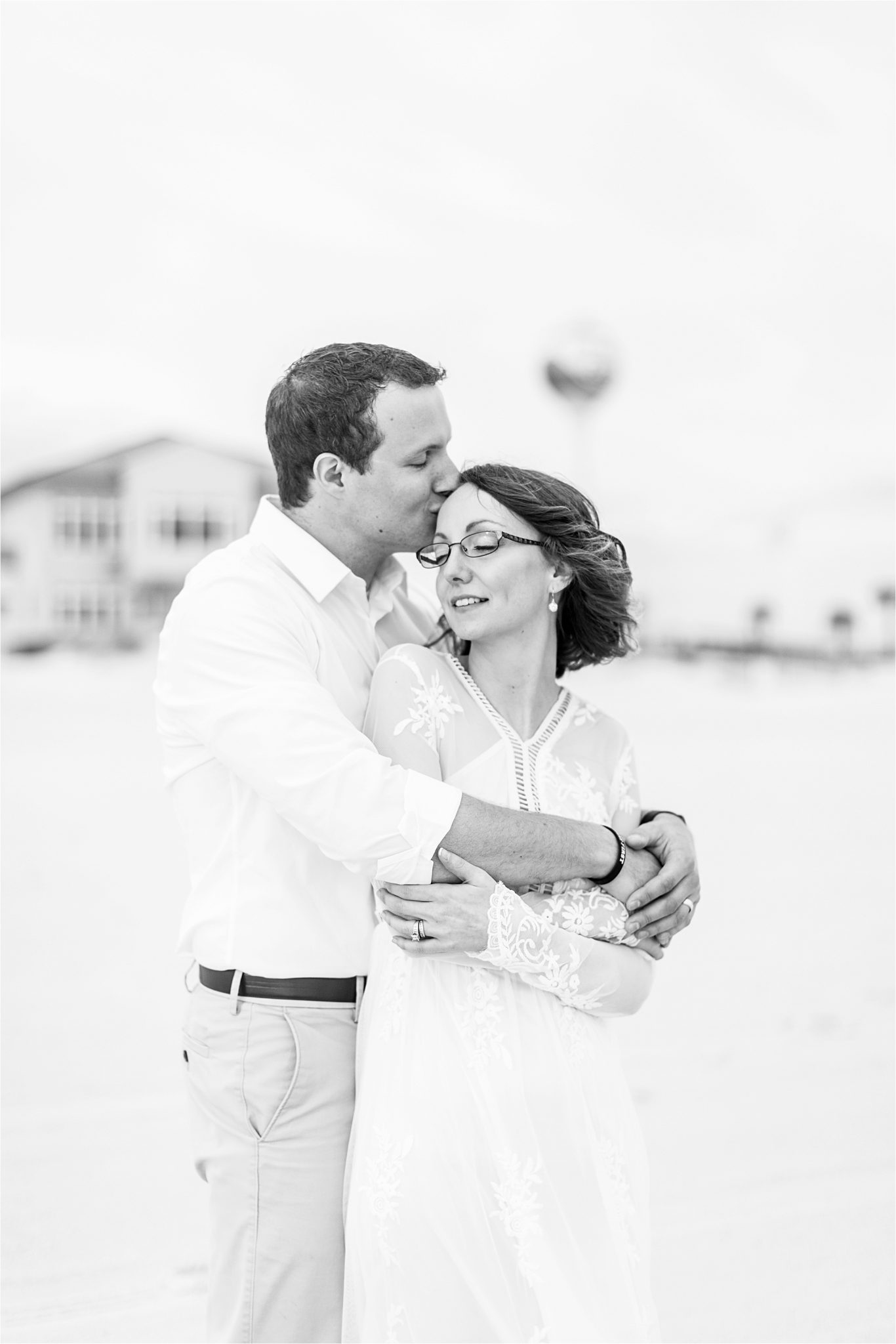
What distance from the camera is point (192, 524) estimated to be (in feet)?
33.2

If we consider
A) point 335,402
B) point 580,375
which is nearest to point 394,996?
point 335,402

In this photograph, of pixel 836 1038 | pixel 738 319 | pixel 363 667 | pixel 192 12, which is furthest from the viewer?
pixel 738 319

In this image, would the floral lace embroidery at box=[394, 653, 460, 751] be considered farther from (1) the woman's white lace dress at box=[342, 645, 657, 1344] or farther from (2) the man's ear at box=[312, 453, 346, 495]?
(2) the man's ear at box=[312, 453, 346, 495]

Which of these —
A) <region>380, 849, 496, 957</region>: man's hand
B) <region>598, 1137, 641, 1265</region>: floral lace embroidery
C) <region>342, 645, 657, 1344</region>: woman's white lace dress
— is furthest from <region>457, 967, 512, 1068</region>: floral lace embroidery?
<region>598, 1137, 641, 1265</region>: floral lace embroidery

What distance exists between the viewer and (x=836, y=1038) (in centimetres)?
521

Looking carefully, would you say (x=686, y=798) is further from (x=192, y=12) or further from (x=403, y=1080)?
(x=403, y=1080)

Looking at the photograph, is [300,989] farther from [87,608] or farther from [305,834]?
[87,608]

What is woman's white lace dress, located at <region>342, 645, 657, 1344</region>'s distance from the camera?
1718 millimetres

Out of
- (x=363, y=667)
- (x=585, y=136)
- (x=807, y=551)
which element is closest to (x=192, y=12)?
(x=585, y=136)

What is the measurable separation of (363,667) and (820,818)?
754 centimetres

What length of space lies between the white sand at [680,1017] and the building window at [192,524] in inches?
43.5

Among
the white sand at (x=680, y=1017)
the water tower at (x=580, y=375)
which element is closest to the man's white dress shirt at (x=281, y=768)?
the white sand at (x=680, y=1017)

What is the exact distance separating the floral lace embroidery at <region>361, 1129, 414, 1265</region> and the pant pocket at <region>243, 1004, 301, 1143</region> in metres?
0.17

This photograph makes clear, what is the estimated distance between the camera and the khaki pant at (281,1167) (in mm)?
1810
